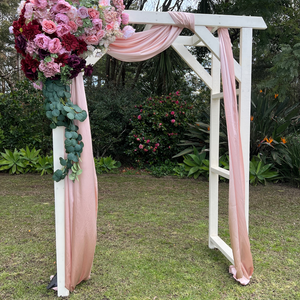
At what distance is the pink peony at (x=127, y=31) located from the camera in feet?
7.97

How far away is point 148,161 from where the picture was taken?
743 cm

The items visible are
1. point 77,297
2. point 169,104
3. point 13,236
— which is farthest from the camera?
point 169,104

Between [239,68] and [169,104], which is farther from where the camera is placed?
[169,104]

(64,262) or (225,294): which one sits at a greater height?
(64,262)

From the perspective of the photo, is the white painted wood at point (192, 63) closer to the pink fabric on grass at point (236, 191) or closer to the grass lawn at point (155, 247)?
the pink fabric on grass at point (236, 191)

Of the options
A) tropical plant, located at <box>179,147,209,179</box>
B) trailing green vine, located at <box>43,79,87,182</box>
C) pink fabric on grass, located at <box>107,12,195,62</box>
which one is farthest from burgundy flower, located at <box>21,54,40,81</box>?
tropical plant, located at <box>179,147,209,179</box>

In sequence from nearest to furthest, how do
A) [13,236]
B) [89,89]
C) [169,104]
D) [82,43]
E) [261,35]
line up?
[82,43] → [13,236] → [261,35] → [169,104] → [89,89]

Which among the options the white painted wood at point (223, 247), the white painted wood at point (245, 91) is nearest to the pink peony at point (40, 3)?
the white painted wood at point (245, 91)

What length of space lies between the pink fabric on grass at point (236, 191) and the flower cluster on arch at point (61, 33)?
1.02 m

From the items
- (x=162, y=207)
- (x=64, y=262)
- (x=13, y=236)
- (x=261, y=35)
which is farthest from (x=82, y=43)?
(x=261, y=35)

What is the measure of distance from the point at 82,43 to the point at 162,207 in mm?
3126

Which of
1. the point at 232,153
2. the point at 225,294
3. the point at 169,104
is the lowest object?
the point at 225,294

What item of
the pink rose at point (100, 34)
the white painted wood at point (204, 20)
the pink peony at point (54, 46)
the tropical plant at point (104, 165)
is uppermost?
the white painted wood at point (204, 20)

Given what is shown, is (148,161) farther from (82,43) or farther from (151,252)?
(82,43)
